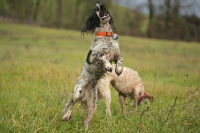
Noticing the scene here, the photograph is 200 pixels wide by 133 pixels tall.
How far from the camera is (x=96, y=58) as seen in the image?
421 centimetres

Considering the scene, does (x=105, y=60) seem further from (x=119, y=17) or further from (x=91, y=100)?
(x=119, y=17)

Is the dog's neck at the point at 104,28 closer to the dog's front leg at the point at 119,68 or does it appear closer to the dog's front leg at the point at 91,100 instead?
the dog's front leg at the point at 119,68

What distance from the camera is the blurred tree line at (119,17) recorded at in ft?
134

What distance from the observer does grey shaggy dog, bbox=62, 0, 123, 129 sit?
4.26 meters

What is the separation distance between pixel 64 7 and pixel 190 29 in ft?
81.2

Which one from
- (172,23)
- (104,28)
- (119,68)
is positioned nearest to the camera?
(119,68)

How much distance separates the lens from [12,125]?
3.95m

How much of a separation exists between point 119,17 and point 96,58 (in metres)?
51.2

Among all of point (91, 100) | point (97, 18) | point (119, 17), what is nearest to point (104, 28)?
point (97, 18)

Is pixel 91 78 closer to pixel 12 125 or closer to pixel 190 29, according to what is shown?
pixel 12 125

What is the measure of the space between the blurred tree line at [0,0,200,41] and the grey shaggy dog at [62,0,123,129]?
111 ft

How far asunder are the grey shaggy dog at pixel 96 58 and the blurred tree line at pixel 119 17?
3388 cm

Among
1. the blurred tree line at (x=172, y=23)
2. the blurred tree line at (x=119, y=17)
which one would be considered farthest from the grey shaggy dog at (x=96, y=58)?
the blurred tree line at (x=172, y=23)

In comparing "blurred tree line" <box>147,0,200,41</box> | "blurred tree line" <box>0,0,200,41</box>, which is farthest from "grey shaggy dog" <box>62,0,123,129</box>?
"blurred tree line" <box>147,0,200,41</box>
